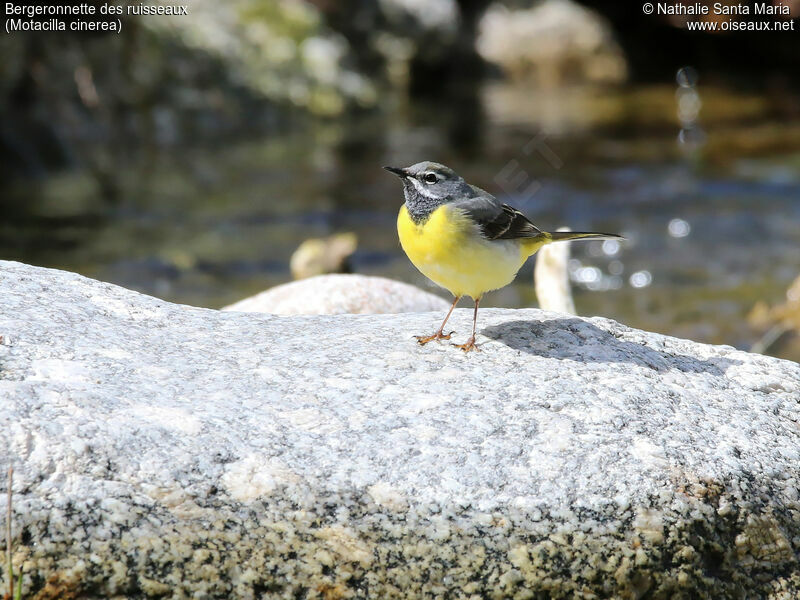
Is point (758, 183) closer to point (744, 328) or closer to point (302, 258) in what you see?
point (744, 328)

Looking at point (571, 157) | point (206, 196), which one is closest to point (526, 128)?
point (571, 157)

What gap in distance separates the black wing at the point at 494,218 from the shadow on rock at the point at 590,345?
1.59 ft

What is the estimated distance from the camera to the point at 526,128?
63.0 ft

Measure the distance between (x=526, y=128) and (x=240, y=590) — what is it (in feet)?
55.9

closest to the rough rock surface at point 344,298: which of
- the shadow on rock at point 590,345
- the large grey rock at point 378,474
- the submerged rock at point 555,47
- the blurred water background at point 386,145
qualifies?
the shadow on rock at point 590,345

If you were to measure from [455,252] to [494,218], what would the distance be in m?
0.41

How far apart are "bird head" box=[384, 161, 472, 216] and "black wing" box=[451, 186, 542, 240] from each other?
8 cm

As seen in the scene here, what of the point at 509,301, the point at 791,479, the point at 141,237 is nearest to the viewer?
the point at 791,479

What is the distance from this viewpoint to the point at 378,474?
332cm

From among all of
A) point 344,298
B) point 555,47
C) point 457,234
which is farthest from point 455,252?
point 555,47

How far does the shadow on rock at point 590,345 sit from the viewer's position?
4.30 m

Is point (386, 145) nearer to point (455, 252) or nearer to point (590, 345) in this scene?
point (455, 252)

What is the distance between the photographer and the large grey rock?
3.10m

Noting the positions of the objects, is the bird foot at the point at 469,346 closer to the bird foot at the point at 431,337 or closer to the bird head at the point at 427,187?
the bird foot at the point at 431,337
